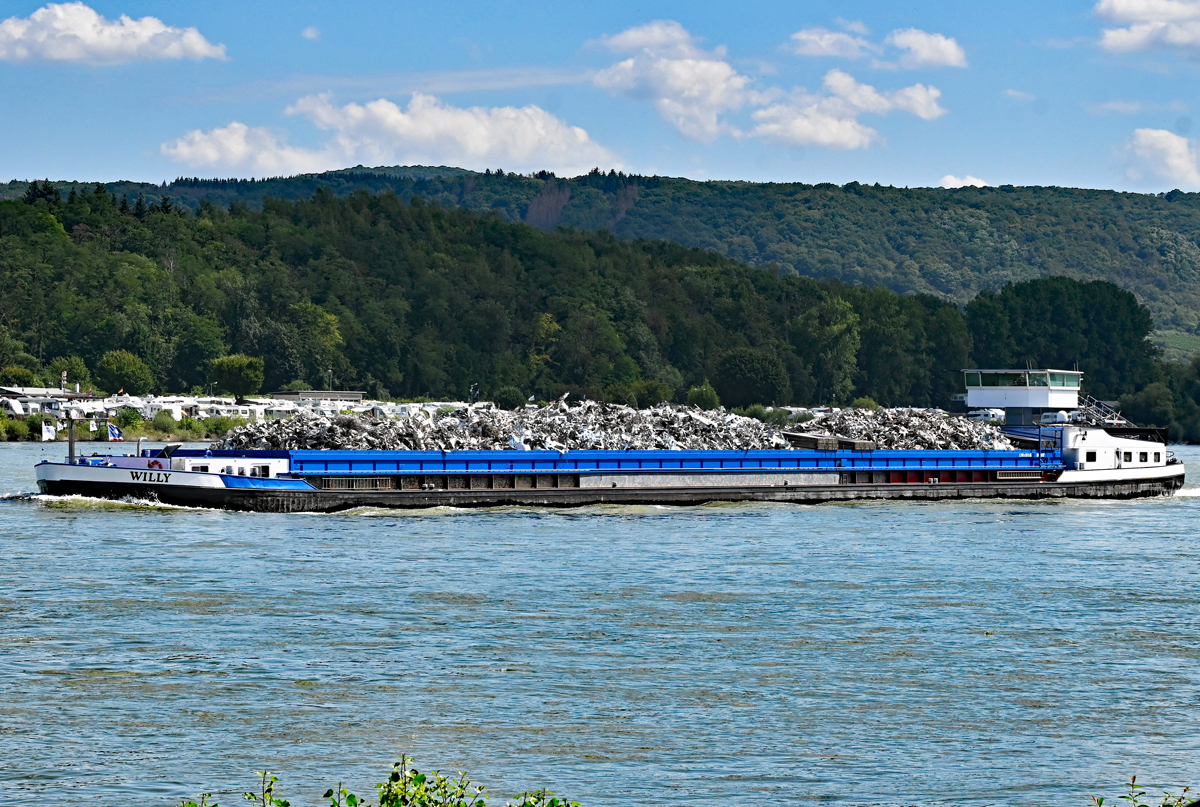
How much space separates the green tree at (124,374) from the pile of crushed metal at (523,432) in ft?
364

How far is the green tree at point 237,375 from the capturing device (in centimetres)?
18838

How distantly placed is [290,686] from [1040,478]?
4955 centimetres

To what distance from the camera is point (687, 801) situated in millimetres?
22281

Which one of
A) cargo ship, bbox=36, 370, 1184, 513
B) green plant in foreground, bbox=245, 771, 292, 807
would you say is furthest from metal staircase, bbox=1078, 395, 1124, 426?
green plant in foreground, bbox=245, 771, 292, 807

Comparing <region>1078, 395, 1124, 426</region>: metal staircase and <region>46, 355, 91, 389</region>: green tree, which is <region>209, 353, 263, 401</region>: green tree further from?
<region>1078, 395, 1124, 426</region>: metal staircase

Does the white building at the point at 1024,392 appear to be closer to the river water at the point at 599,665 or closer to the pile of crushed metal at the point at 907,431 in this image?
the pile of crushed metal at the point at 907,431

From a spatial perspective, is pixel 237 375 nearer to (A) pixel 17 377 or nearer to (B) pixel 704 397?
(A) pixel 17 377

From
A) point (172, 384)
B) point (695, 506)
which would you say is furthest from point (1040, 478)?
point (172, 384)

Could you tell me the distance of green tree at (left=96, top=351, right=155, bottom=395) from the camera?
181625 millimetres

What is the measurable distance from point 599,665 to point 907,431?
5638 centimetres

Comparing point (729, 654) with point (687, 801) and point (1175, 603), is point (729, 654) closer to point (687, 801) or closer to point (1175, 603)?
point (687, 801)

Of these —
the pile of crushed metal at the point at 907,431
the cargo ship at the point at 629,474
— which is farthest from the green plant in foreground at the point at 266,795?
the pile of crushed metal at the point at 907,431

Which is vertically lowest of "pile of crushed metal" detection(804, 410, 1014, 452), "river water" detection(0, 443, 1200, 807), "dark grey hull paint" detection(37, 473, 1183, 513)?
"river water" detection(0, 443, 1200, 807)

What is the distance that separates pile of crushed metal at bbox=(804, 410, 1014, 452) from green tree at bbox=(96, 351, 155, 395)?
11556cm
